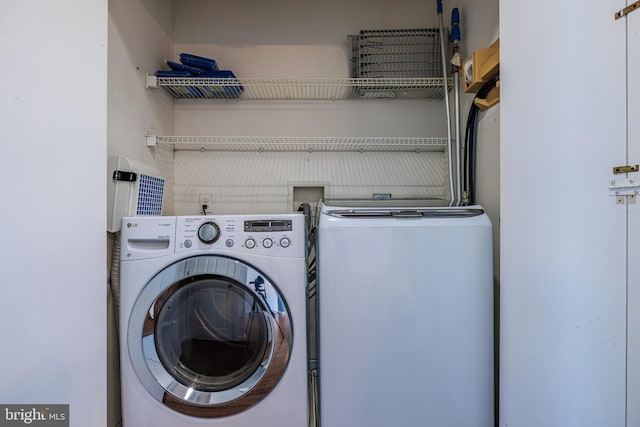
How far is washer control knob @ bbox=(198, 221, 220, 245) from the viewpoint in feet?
3.57

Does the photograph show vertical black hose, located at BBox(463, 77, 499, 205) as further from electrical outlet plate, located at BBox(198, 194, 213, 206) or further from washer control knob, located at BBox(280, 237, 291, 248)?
electrical outlet plate, located at BBox(198, 194, 213, 206)

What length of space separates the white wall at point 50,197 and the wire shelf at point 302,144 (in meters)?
0.62

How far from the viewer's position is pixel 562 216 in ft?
2.67

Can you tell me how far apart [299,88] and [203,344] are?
1.48 metres

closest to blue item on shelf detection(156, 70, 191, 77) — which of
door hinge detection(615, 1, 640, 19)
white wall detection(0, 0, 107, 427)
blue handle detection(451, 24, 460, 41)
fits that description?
white wall detection(0, 0, 107, 427)

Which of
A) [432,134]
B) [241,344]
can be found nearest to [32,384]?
[241,344]

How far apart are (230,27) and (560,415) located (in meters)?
2.41

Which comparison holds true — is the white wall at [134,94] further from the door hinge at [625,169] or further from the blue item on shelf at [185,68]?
the door hinge at [625,169]

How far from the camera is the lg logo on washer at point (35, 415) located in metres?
0.96

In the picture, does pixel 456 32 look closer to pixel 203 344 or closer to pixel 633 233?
pixel 633 233

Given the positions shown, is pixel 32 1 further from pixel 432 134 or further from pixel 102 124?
pixel 432 134

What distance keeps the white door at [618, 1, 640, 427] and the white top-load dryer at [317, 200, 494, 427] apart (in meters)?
0.42

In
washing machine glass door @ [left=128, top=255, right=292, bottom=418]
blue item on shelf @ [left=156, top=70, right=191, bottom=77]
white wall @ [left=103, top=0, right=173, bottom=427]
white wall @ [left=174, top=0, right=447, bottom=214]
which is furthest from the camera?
white wall @ [left=174, top=0, right=447, bottom=214]

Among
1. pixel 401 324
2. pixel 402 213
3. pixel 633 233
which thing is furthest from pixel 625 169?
pixel 401 324
